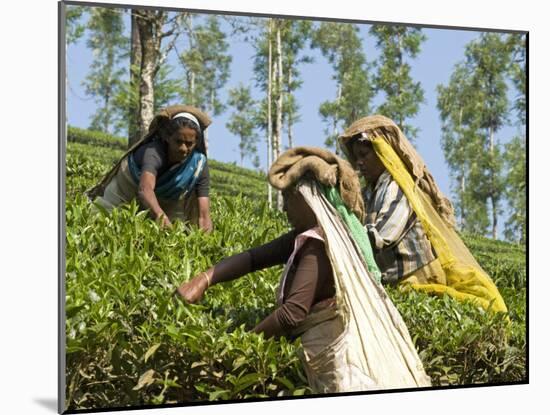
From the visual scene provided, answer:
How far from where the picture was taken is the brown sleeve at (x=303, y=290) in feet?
20.7

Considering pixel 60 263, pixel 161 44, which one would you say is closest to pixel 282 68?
pixel 161 44

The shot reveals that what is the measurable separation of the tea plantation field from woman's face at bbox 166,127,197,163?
0.15 meters

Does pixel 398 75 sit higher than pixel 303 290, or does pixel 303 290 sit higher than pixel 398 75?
pixel 398 75

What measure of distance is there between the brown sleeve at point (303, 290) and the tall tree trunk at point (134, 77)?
1.08m

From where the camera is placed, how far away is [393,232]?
6.96m

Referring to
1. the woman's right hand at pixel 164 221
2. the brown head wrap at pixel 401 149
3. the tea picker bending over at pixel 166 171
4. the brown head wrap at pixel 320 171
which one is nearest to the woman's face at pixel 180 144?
the tea picker bending over at pixel 166 171

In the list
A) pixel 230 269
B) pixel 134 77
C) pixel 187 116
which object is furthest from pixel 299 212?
pixel 134 77

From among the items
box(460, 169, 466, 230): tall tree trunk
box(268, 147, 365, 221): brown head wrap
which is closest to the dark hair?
box(268, 147, 365, 221): brown head wrap

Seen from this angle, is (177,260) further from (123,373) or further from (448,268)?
(448,268)

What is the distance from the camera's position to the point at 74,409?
237 inches

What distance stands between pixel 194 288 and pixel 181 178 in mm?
607

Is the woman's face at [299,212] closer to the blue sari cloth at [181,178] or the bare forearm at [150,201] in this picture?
the blue sari cloth at [181,178]

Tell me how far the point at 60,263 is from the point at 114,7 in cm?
138

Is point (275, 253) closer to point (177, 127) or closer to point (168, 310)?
point (168, 310)
